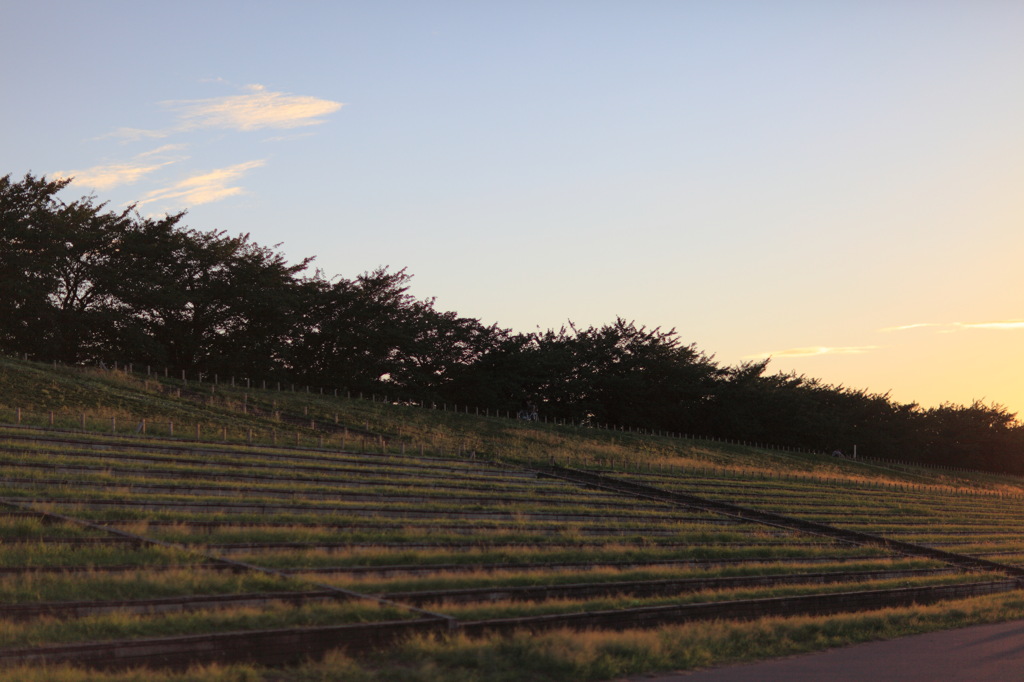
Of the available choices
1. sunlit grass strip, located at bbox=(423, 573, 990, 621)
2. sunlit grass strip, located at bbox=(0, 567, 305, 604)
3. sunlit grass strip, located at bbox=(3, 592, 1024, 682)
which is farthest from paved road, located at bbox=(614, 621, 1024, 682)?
sunlit grass strip, located at bbox=(0, 567, 305, 604)

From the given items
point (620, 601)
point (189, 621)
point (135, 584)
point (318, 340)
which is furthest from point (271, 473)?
point (318, 340)

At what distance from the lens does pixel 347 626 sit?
538 inches

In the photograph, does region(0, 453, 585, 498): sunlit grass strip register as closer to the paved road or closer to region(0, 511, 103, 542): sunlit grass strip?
region(0, 511, 103, 542): sunlit grass strip

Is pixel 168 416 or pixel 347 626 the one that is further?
pixel 168 416

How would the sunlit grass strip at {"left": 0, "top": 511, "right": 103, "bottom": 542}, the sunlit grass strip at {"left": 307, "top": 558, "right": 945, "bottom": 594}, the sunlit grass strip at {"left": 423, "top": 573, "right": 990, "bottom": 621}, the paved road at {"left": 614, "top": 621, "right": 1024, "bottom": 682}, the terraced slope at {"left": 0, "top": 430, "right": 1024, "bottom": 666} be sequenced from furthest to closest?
the sunlit grass strip at {"left": 307, "top": 558, "right": 945, "bottom": 594}
the sunlit grass strip at {"left": 0, "top": 511, "right": 103, "bottom": 542}
the sunlit grass strip at {"left": 423, "top": 573, "right": 990, "bottom": 621}
the paved road at {"left": 614, "top": 621, "right": 1024, "bottom": 682}
the terraced slope at {"left": 0, "top": 430, "right": 1024, "bottom": 666}

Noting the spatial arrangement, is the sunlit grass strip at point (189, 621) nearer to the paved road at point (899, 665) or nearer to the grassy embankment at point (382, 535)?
the grassy embankment at point (382, 535)

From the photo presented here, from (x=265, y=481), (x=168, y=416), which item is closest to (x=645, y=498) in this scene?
(x=265, y=481)

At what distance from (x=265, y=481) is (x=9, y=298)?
130 feet

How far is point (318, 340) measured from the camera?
245 feet

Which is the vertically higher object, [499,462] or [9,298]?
[9,298]

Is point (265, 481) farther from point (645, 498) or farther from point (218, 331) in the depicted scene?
point (218, 331)

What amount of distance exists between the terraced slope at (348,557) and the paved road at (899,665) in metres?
2.39

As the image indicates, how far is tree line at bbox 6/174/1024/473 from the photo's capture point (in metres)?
61.2

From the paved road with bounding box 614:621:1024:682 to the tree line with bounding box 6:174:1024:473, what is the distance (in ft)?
168
